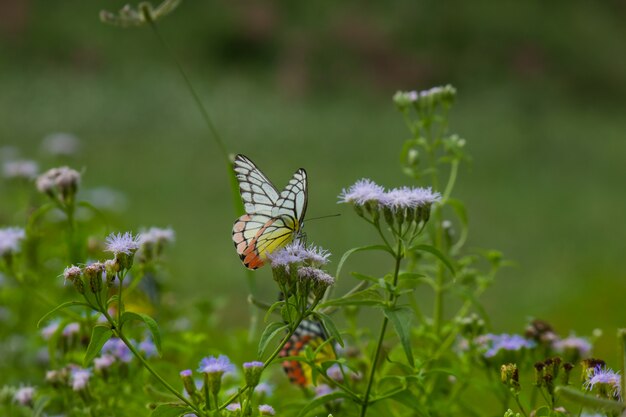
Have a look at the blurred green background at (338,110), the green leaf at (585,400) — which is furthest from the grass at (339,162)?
the green leaf at (585,400)

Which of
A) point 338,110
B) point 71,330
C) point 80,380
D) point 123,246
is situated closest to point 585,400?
point 123,246

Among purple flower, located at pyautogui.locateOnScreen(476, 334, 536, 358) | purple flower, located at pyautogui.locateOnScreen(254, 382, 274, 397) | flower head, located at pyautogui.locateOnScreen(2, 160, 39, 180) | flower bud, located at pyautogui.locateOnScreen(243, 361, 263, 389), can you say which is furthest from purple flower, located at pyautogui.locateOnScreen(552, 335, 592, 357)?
flower head, located at pyautogui.locateOnScreen(2, 160, 39, 180)

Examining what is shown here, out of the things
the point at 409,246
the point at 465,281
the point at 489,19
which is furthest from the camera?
the point at 489,19

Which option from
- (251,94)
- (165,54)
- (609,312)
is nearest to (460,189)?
(609,312)

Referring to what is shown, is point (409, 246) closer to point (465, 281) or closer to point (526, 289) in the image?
point (465, 281)

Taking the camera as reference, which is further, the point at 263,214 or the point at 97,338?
the point at 263,214

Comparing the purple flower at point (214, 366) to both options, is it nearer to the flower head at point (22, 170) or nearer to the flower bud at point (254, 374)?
the flower bud at point (254, 374)

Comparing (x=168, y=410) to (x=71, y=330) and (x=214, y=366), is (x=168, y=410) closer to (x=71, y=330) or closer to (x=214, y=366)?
(x=214, y=366)
